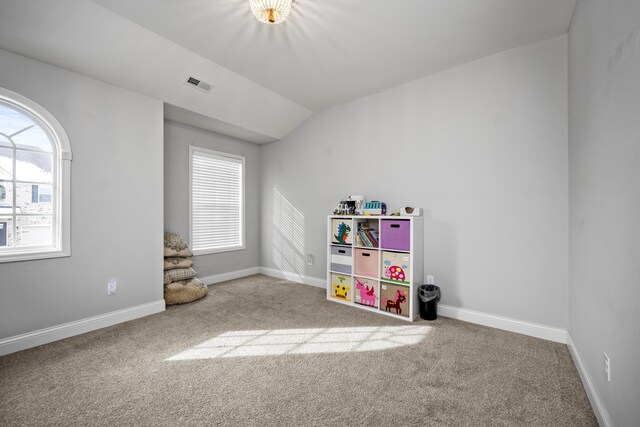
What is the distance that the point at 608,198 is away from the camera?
1509mm

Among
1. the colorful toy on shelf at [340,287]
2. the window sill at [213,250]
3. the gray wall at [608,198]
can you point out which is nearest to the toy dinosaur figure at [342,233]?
the colorful toy on shelf at [340,287]

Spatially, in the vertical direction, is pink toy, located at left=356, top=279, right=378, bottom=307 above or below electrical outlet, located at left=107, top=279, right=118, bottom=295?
below

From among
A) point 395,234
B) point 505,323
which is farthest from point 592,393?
point 395,234

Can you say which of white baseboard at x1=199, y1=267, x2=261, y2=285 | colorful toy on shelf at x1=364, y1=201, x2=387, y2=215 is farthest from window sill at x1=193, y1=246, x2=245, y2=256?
colorful toy on shelf at x1=364, y1=201, x2=387, y2=215

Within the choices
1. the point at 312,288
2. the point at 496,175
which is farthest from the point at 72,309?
the point at 496,175

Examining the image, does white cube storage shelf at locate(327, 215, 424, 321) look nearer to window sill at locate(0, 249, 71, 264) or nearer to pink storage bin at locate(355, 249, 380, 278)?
pink storage bin at locate(355, 249, 380, 278)

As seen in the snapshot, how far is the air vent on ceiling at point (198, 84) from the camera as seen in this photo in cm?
317

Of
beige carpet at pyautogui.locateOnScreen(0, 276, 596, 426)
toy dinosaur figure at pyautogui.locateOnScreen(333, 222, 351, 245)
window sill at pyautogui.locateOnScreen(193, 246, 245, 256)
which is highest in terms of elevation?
toy dinosaur figure at pyautogui.locateOnScreen(333, 222, 351, 245)

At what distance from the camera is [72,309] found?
267cm

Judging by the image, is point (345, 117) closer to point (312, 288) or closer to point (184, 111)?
point (184, 111)

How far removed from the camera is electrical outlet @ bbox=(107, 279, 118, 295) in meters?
2.91

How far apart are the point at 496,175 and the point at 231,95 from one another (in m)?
3.16

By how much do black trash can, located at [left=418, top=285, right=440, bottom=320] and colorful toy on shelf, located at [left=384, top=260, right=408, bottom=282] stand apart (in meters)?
0.25

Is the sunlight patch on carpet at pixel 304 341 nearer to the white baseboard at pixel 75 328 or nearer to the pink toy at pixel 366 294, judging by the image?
the pink toy at pixel 366 294
